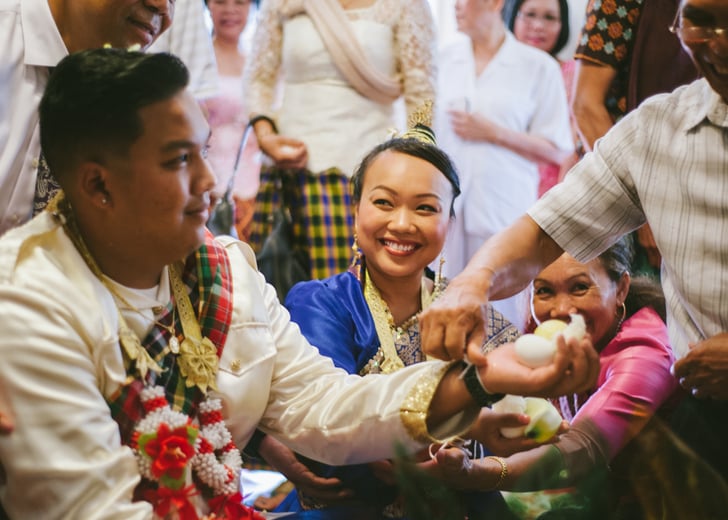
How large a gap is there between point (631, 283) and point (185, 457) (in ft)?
6.21

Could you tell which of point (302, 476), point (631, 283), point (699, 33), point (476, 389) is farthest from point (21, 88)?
point (631, 283)

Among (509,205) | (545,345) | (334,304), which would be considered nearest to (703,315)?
(545,345)

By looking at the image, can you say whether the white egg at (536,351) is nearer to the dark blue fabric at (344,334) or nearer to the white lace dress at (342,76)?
the dark blue fabric at (344,334)

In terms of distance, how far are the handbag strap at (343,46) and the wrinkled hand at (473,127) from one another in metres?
0.89

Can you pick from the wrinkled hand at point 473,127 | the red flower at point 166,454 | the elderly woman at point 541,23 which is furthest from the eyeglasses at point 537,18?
the red flower at point 166,454

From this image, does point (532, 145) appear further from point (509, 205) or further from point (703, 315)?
point (703, 315)

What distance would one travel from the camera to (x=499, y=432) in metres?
2.02

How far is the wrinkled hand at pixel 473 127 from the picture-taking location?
15.3 ft

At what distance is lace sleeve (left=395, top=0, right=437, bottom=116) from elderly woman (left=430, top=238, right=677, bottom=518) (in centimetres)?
115

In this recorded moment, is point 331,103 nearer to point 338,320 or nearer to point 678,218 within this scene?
point 338,320

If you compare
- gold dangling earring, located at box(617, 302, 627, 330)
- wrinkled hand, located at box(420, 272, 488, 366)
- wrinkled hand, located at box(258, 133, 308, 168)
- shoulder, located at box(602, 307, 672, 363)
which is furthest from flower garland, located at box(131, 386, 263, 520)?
wrinkled hand, located at box(258, 133, 308, 168)

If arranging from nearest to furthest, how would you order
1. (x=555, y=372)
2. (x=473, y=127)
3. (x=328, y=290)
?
(x=555, y=372), (x=328, y=290), (x=473, y=127)

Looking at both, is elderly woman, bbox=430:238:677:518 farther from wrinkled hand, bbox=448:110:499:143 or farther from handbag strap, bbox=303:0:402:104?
wrinkled hand, bbox=448:110:499:143

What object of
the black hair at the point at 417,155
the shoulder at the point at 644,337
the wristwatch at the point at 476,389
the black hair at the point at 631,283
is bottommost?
the shoulder at the point at 644,337
